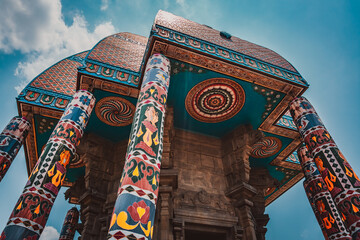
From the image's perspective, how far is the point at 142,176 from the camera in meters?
2.94

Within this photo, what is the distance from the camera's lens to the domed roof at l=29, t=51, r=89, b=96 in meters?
6.83

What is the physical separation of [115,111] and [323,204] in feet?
21.1

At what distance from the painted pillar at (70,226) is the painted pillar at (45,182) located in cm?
602

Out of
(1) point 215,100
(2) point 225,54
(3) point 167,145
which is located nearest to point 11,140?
(3) point 167,145

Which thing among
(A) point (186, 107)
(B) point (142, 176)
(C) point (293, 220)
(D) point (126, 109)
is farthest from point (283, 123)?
(C) point (293, 220)

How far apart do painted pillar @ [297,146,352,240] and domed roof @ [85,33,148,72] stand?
5842 mm

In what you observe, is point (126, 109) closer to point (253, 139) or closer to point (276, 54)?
point (253, 139)

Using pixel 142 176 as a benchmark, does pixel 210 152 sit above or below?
above

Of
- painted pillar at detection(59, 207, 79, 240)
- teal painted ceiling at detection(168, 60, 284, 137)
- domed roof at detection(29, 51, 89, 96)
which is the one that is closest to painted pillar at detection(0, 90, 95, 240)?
domed roof at detection(29, 51, 89, 96)

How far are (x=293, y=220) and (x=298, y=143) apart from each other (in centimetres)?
2918

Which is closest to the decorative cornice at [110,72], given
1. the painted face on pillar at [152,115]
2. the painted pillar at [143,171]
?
the painted pillar at [143,171]

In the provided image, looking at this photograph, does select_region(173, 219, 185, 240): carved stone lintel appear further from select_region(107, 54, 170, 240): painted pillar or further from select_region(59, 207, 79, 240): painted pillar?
select_region(59, 207, 79, 240): painted pillar

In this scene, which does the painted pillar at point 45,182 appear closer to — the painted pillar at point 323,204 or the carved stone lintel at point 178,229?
the carved stone lintel at point 178,229

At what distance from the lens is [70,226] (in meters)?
8.90
